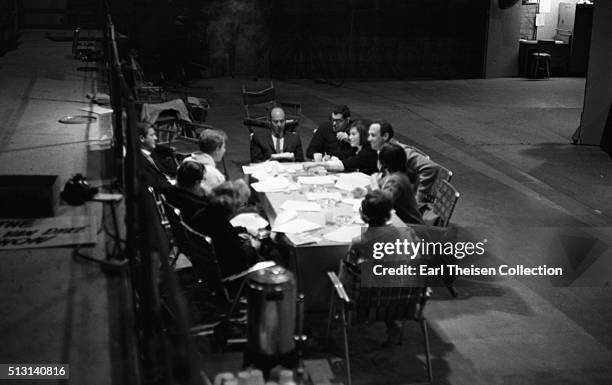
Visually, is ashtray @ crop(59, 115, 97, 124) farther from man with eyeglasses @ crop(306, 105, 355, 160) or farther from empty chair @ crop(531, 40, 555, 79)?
empty chair @ crop(531, 40, 555, 79)

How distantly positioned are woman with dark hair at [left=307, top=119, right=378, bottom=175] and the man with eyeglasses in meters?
0.56

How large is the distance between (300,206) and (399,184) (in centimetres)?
80

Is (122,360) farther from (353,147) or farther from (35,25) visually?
(35,25)

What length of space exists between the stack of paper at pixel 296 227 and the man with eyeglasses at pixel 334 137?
2.77m

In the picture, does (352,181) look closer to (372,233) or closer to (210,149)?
(210,149)

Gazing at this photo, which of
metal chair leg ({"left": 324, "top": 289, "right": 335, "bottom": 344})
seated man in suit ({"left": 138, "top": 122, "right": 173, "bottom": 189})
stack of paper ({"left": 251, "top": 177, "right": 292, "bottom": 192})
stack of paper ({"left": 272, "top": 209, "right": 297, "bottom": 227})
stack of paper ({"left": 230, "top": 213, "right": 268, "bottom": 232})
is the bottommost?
metal chair leg ({"left": 324, "top": 289, "right": 335, "bottom": 344})

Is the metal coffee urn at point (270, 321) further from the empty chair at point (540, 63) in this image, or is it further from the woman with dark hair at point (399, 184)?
the empty chair at point (540, 63)

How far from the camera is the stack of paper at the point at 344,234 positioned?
545 centimetres

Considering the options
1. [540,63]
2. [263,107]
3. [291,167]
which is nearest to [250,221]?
[291,167]

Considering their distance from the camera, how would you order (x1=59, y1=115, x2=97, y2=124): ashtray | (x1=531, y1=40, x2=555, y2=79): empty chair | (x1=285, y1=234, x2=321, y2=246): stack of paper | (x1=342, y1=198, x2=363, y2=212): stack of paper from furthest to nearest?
(x1=531, y1=40, x2=555, y2=79): empty chair
(x1=59, y1=115, x2=97, y2=124): ashtray
(x1=342, y1=198, x2=363, y2=212): stack of paper
(x1=285, y1=234, x2=321, y2=246): stack of paper

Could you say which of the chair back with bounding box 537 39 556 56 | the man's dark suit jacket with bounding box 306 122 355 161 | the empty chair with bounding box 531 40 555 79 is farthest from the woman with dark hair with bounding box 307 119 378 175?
the chair back with bounding box 537 39 556 56

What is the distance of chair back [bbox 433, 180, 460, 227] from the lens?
616cm

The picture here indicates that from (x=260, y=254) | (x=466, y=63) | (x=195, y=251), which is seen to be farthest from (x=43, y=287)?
(x=466, y=63)

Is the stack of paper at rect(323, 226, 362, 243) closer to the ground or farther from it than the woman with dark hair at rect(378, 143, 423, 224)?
closer to the ground
